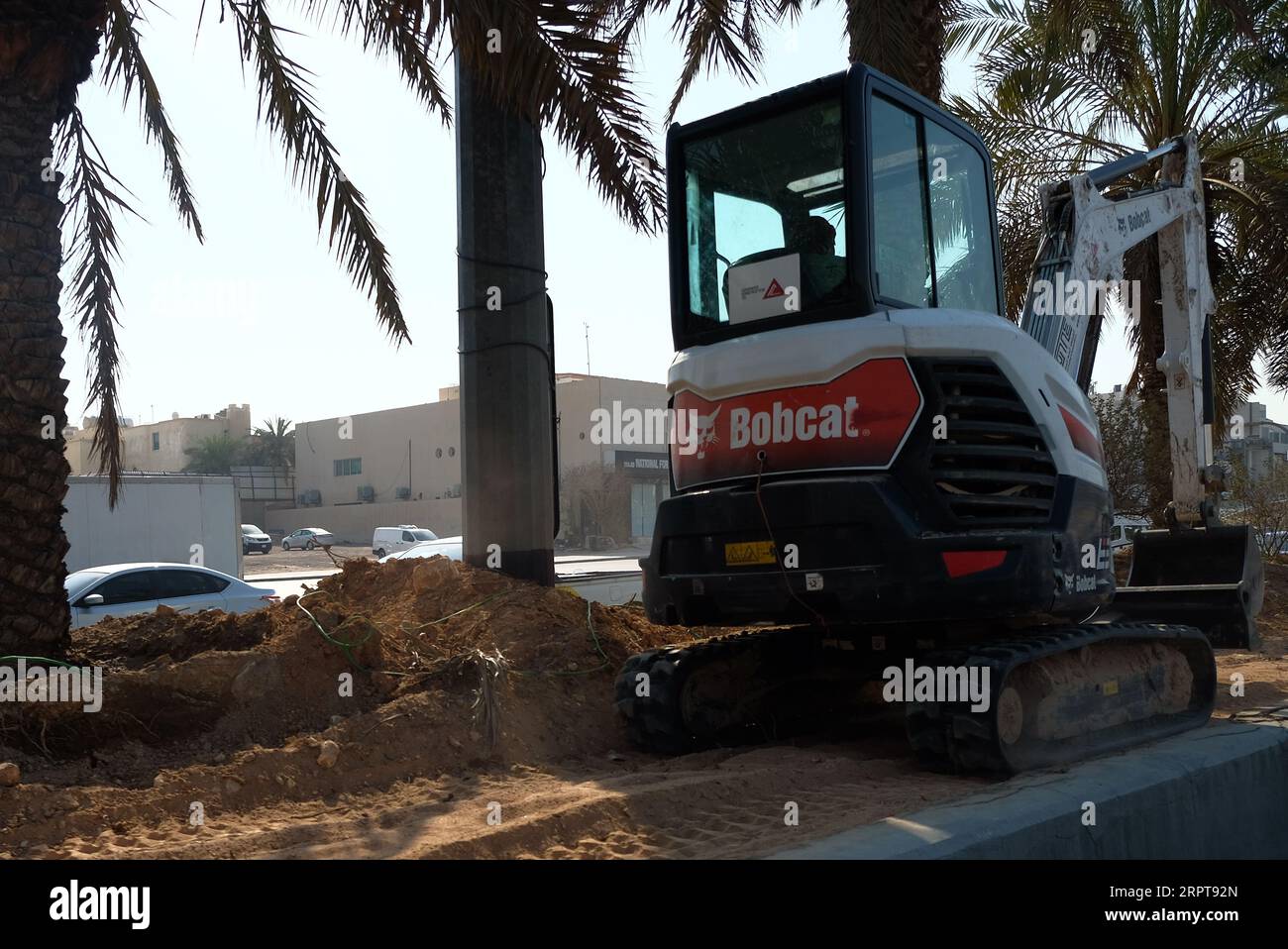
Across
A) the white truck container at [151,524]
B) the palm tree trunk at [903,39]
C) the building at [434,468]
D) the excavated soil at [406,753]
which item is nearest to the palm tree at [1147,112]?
the palm tree trunk at [903,39]

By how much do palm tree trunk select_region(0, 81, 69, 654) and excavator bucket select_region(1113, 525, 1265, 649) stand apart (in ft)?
23.6

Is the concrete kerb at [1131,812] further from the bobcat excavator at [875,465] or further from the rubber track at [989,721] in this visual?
the bobcat excavator at [875,465]

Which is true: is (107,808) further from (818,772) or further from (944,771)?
(944,771)

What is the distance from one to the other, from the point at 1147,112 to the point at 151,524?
1777cm

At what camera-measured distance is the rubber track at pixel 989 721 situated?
558 cm

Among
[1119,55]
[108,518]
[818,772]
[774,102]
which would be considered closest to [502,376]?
[774,102]

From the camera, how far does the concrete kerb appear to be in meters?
4.46

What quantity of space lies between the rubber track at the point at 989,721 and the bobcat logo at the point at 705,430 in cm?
156

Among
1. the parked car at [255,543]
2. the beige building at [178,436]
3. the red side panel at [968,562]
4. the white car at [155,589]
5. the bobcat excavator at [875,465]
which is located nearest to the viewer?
the red side panel at [968,562]

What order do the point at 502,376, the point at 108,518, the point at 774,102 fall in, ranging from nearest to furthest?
the point at 774,102, the point at 502,376, the point at 108,518

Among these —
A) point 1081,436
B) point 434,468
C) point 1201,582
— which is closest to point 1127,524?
point 1201,582

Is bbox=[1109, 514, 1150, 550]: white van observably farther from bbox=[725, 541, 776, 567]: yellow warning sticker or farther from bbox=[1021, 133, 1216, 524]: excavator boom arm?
bbox=[725, 541, 776, 567]: yellow warning sticker

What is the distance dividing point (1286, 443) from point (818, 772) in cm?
5390
